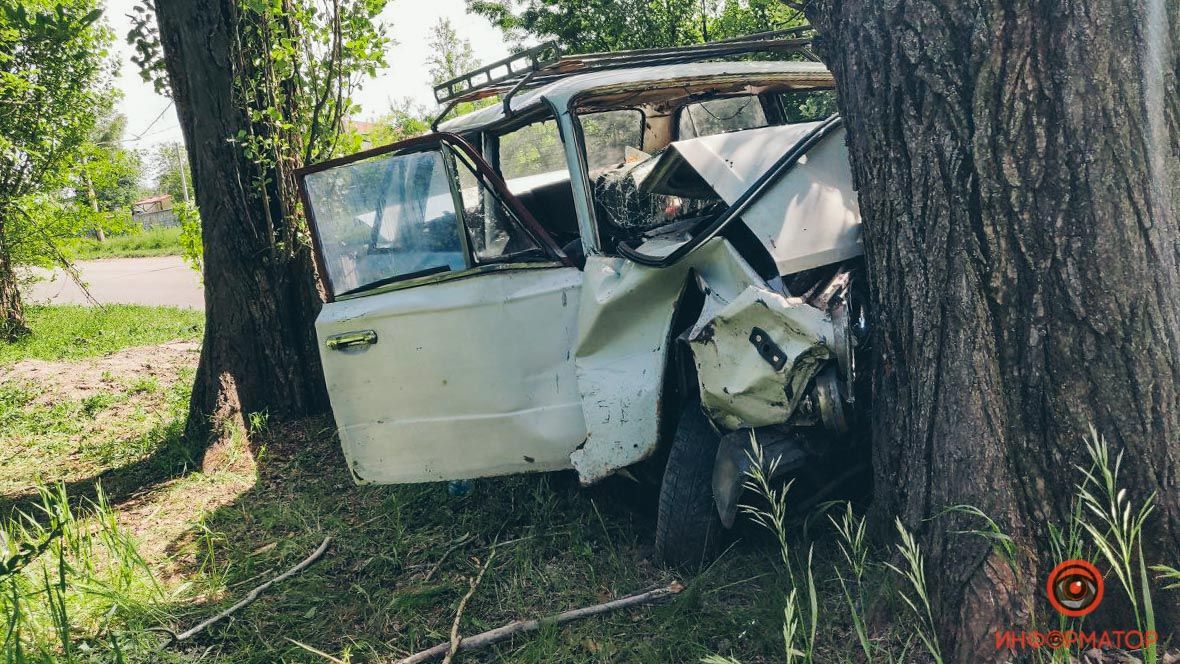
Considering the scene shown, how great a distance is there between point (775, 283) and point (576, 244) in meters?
1.00

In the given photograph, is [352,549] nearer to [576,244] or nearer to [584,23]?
[576,244]

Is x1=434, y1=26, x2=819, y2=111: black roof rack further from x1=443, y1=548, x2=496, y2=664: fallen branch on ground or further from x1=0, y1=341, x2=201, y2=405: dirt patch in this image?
x1=0, y1=341, x2=201, y2=405: dirt patch

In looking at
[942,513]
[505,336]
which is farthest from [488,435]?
[942,513]

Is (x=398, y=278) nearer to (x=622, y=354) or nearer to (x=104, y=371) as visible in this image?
(x=622, y=354)

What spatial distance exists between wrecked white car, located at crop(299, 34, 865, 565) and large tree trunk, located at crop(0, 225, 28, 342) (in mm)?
9422

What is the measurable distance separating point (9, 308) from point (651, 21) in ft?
29.3

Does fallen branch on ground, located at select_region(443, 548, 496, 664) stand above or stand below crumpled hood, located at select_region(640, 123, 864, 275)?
below

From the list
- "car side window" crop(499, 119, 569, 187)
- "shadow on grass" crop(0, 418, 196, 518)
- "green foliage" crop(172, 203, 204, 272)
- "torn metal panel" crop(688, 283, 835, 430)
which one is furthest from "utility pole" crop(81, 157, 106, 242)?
"torn metal panel" crop(688, 283, 835, 430)

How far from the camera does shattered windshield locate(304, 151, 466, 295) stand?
3562 mm

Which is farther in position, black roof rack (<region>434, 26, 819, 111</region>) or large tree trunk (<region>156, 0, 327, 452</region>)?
large tree trunk (<region>156, 0, 327, 452</region>)

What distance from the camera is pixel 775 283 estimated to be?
2.87 meters

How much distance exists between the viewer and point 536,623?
2945 millimetres

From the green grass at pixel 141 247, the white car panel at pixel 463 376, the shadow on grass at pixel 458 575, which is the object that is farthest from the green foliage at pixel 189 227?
the green grass at pixel 141 247

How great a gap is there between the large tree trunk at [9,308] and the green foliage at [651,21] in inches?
299
